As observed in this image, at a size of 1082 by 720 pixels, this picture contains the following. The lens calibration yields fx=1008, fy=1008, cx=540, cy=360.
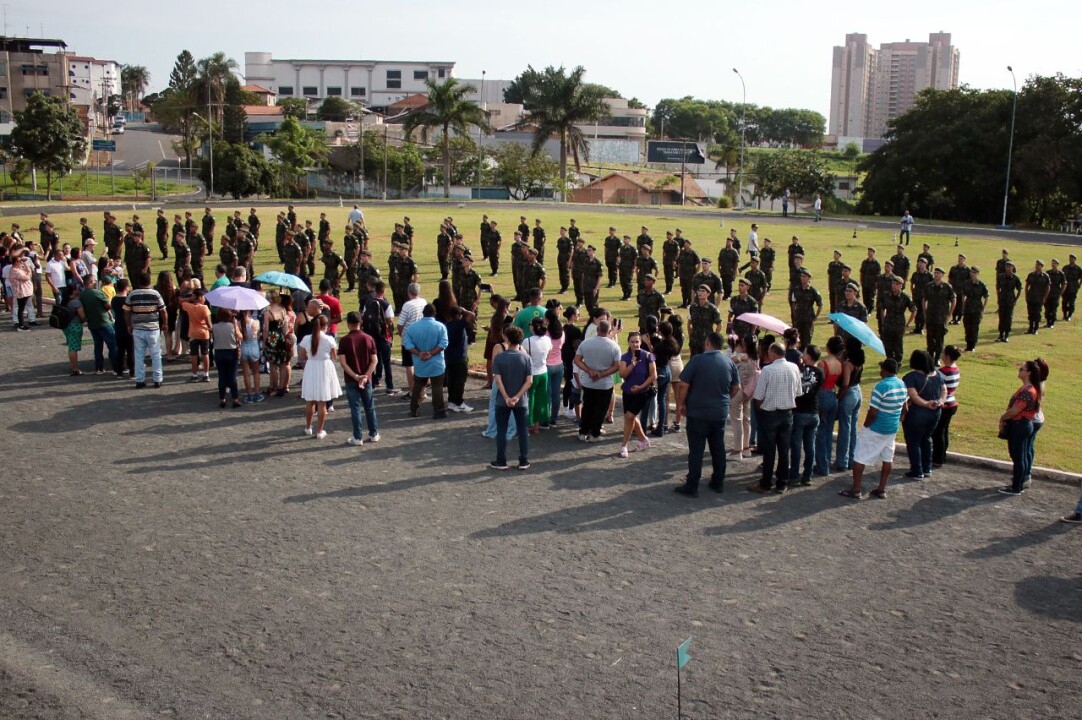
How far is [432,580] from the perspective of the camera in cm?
793

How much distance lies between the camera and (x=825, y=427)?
1077 cm

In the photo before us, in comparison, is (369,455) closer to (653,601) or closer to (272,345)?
(272,345)

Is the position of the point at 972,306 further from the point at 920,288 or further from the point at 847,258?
the point at 847,258

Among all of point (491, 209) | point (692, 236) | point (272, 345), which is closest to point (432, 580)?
point (272, 345)

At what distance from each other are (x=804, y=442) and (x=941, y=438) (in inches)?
72.5

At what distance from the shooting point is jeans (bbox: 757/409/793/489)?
10.2m

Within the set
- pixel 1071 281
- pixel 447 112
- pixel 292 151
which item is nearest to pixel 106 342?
pixel 1071 281

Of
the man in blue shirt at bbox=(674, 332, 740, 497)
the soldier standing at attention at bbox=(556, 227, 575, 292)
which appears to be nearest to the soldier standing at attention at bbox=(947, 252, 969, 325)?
the soldier standing at attention at bbox=(556, 227, 575, 292)

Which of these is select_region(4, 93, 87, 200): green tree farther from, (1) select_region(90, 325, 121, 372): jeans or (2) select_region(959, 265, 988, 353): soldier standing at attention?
(2) select_region(959, 265, 988, 353): soldier standing at attention

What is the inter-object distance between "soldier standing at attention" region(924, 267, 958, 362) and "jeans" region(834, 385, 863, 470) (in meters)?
7.04

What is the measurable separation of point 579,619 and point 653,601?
0.66 metres

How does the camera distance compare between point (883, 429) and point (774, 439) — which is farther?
point (774, 439)

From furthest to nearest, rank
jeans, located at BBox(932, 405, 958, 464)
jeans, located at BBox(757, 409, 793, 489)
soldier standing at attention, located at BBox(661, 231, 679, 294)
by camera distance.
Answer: soldier standing at attention, located at BBox(661, 231, 679, 294) < jeans, located at BBox(932, 405, 958, 464) < jeans, located at BBox(757, 409, 793, 489)

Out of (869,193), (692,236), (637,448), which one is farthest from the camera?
(869,193)
